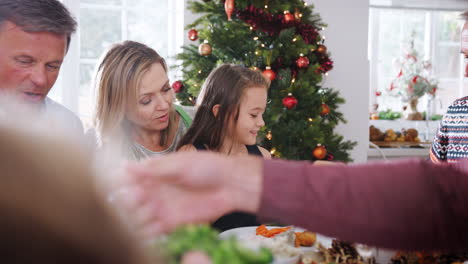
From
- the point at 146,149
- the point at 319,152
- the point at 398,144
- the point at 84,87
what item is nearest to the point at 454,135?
the point at 319,152

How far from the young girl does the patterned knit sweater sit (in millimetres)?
906

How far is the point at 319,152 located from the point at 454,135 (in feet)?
3.08

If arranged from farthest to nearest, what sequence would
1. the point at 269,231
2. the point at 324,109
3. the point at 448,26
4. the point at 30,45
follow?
1. the point at 448,26
2. the point at 324,109
3. the point at 30,45
4. the point at 269,231

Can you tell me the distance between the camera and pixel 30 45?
1.69m

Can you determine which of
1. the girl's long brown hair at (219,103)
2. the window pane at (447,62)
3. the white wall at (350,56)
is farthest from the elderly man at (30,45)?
the window pane at (447,62)

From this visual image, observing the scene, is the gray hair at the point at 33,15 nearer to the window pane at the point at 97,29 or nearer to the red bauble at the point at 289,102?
the red bauble at the point at 289,102

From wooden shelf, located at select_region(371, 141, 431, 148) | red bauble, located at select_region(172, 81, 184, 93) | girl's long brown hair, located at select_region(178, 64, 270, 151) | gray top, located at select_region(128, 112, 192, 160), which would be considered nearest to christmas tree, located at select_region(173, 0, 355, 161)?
red bauble, located at select_region(172, 81, 184, 93)

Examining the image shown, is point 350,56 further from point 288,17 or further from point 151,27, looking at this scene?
point 151,27

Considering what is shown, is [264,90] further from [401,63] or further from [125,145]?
[401,63]

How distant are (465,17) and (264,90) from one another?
1028 millimetres

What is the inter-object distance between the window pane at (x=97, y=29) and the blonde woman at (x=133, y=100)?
69.8 inches

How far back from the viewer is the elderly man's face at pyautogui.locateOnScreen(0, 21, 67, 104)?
5.47 ft

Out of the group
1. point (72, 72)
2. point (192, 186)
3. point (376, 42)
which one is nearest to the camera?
point (192, 186)

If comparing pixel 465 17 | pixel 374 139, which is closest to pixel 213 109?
pixel 465 17
